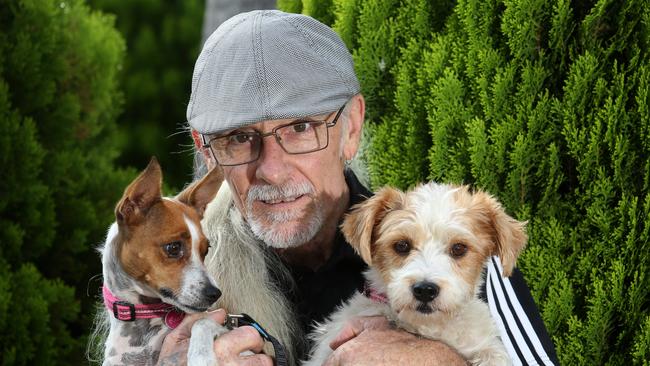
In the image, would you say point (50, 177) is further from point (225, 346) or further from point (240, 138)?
point (225, 346)

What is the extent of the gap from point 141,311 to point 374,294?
0.86m

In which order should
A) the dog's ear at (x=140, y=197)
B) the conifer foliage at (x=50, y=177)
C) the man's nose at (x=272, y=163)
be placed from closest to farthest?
the dog's ear at (x=140, y=197) → the man's nose at (x=272, y=163) → the conifer foliage at (x=50, y=177)

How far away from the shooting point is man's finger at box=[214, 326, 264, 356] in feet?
9.77

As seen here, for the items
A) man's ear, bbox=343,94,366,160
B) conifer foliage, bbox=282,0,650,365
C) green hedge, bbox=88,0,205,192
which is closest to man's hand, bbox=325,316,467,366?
conifer foliage, bbox=282,0,650,365

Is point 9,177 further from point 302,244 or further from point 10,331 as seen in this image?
point 302,244

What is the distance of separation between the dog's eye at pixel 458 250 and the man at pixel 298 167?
232 millimetres

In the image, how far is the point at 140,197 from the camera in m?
3.08

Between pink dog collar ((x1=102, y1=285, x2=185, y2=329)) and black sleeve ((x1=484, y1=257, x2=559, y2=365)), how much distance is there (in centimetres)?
117

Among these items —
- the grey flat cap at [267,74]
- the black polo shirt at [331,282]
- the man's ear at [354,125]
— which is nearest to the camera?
the grey flat cap at [267,74]

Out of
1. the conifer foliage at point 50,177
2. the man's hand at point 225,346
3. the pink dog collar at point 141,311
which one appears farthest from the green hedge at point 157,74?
the man's hand at point 225,346

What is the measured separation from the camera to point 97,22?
6.81 meters

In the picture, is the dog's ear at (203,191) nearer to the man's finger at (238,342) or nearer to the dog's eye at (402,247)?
the man's finger at (238,342)

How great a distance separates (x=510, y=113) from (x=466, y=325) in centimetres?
86

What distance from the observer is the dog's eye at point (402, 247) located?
3.00 m
